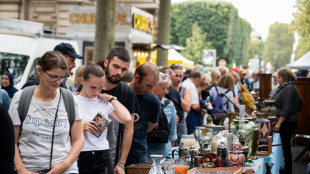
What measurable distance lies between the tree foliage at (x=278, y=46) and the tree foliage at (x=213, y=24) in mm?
77986

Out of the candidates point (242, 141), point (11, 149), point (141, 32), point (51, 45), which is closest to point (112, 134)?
point (11, 149)

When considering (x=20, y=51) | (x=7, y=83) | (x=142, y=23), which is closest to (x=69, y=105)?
(x=7, y=83)

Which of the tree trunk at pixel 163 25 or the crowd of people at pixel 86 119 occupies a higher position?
the tree trunk at pixel 163 25

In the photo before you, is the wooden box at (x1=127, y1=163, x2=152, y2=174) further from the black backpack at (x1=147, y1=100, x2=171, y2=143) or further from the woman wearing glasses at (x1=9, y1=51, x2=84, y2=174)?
the black backpack at (x1=147, y1=100, x2=171, y2=143)

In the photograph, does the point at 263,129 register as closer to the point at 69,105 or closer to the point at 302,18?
the point at 69,105

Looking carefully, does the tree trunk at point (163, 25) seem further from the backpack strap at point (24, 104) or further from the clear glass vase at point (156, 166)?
the backpack strap at point (24, 104)

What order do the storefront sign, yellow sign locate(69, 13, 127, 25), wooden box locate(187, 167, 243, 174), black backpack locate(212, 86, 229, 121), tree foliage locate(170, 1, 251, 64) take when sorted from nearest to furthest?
wooden box locate(187, 167, 243, 174) → black backpack locate(212, 86, 229, 121) → the storefront sign → yellow sign locate(69, 13, 127, 25) → tree foliage locate(170, 1, 251, 64)

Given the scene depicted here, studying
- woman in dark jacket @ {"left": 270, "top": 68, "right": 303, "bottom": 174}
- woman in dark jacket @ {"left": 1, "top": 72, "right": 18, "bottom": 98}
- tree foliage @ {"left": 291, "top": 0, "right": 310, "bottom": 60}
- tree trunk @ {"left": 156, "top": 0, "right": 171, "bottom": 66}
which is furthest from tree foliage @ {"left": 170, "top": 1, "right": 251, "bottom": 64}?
woman in dark jacket @ {"left": 1, "top": 72, "right": 18, "bottom": 98}

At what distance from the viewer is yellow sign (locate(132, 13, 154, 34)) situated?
27163mm

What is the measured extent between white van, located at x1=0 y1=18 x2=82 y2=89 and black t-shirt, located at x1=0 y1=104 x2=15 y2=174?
12554 millimetres

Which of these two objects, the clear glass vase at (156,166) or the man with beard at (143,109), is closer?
the clear glass vase at (156,166)

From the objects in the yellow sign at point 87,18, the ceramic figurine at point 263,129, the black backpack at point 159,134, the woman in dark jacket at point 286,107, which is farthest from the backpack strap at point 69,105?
the yellow sign at point 87,18

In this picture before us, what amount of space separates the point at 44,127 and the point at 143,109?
1851 millimetres

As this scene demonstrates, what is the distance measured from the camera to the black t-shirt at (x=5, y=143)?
3422 mm
